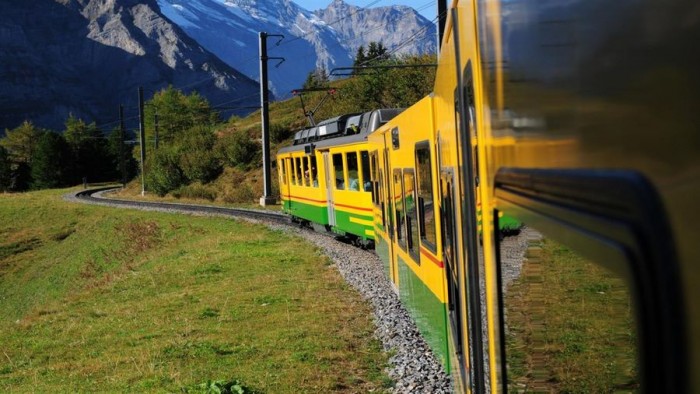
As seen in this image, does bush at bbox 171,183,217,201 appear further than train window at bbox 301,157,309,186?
Yes

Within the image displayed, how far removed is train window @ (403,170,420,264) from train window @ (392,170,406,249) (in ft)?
1.16

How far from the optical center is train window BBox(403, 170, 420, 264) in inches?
264

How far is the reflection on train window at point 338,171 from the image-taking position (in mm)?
16656

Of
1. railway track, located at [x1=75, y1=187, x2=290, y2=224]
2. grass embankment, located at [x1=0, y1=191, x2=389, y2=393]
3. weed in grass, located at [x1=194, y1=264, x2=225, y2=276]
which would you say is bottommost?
grass embankment, located at [x1=0, y1=191, x2=389, y2=393]

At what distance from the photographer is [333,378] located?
24.7ft

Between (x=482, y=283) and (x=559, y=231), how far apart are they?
1.52 m

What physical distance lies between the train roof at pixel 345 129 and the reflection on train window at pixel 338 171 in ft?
0.99

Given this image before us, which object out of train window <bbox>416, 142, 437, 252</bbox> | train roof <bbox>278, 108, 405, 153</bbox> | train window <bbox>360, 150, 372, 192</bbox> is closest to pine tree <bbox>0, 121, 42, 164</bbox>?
train roof <bbox>278, 108, 405, 153</bbox>

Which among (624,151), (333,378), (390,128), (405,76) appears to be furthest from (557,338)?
(405,76)

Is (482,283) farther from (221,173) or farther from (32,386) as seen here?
(221,173)

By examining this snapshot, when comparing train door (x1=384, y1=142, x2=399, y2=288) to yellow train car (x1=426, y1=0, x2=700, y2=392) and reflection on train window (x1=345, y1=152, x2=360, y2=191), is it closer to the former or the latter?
reflection on train window (x1=345, y1=152, x2=360, y2=191)

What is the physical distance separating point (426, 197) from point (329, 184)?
12158 mm

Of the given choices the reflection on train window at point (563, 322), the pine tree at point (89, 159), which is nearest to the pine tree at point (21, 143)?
the pine tree at point (89, 159)

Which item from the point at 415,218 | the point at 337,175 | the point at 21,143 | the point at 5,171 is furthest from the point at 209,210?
the point at 21,143
